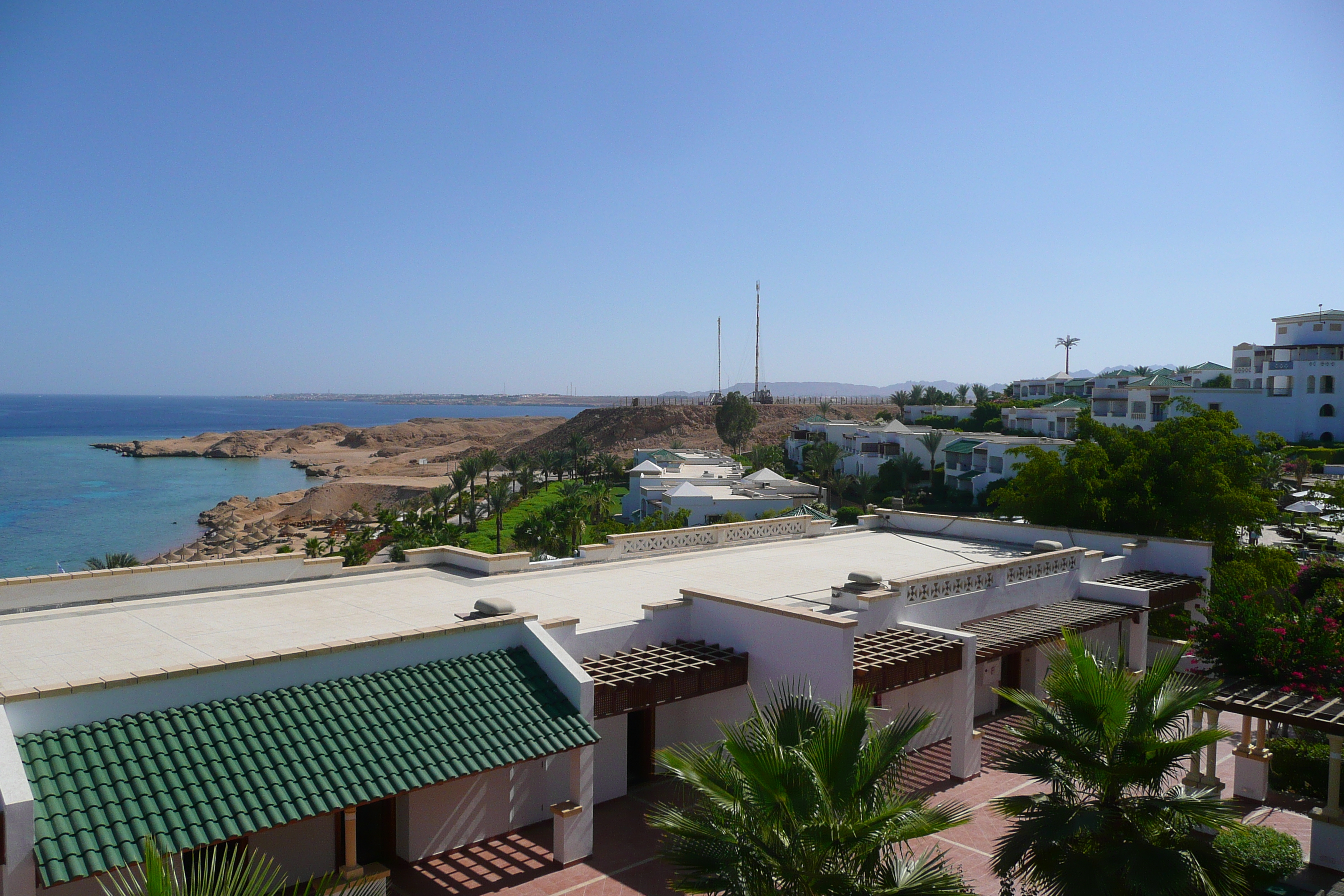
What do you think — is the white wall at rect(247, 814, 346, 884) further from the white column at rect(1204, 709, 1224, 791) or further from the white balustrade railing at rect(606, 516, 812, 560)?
the white column at rect(1204, 709, 1224, 791)

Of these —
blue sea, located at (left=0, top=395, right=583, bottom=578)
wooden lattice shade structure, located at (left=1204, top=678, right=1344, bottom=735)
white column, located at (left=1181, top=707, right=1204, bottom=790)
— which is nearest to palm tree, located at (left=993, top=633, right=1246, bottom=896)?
wooden lattice shade structure, located at (left=1204, top=678, right=1344, bottom=735)

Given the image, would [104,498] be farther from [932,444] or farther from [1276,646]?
[1276,646]

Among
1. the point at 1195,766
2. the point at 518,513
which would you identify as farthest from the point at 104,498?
the point at 1195,766

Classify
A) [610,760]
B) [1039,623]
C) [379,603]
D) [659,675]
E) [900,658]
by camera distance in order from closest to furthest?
[659,675]
[610,760]
[900,658]
[379,603]
[1039,623]

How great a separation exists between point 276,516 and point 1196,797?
315 ft

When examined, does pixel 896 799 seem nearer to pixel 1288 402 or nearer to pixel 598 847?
pixel 598 847

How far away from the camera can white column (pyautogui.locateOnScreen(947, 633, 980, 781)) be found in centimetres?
1491

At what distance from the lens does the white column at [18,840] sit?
7594mm

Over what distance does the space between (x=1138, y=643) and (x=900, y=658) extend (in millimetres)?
9018

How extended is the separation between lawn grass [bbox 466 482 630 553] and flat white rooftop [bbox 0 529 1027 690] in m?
33.4

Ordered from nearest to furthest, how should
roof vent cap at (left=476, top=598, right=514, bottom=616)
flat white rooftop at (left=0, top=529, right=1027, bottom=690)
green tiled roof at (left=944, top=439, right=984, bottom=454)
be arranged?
flat white rooftop at (left=0, top=529, right=1027, bottom=690), roof vent cap at (left=476, top=598, right=514, bottom=616), green tiled roof at (left=944, top=439, right=984, bottom=454)

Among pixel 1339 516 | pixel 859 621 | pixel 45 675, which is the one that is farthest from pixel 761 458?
pixel 45 675

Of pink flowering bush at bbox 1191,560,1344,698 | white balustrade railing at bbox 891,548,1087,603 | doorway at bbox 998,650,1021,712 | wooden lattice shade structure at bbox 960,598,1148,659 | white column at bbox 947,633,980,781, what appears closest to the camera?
pink flowering bush at bbox 1191,560,1344,698

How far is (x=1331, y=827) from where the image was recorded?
1213cm
